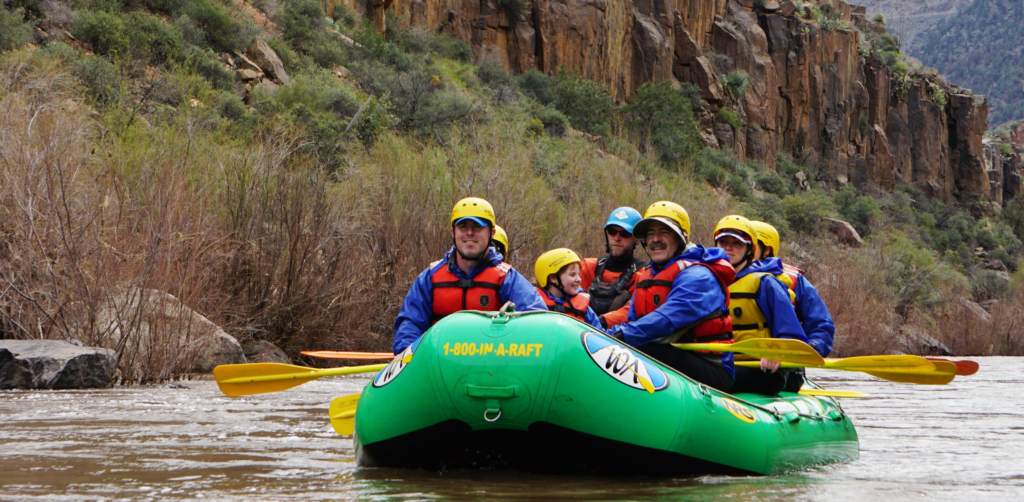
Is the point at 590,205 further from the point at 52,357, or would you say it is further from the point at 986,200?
the point at 986,200

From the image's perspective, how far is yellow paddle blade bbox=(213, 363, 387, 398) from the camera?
184 inches

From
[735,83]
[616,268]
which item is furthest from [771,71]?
[616,268]

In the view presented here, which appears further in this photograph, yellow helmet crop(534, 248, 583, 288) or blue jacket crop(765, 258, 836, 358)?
yellow helmet crop(534, 248, 583, 288)

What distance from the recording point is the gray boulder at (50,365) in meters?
6.83

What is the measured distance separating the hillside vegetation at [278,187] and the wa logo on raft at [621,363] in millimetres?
4861

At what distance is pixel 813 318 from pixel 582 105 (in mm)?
26708

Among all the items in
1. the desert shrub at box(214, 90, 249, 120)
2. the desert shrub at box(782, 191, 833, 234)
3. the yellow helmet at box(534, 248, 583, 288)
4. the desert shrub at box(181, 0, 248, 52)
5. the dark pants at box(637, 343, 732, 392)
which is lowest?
the dark pants at box(637, 343, 732, 392)

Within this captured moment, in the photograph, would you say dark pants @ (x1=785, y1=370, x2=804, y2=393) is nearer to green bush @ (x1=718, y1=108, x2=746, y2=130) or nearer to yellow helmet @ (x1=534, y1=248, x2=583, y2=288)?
yellow helmet @ (x1=534, y1=248, x2=583, y2=288)

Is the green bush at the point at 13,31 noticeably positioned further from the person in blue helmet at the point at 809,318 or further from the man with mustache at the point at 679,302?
the person in blue helmet at the point at 809,318

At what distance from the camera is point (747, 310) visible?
5.30 metres

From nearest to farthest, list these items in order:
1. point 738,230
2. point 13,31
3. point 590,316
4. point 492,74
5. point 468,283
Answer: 1. point 468,283
2. point 738,230
3. point 590,316
4. point 13,31
5. point 492,74

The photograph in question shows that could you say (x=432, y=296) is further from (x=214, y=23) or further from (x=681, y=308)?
(x=214, y=23)

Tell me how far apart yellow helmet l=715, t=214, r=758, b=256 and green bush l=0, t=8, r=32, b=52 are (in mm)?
13431

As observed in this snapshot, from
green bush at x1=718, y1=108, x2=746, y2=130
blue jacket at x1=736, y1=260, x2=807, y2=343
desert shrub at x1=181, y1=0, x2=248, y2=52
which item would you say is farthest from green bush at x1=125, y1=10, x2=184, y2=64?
green bush at x1=718, y1=108, x2=746, y2=130
